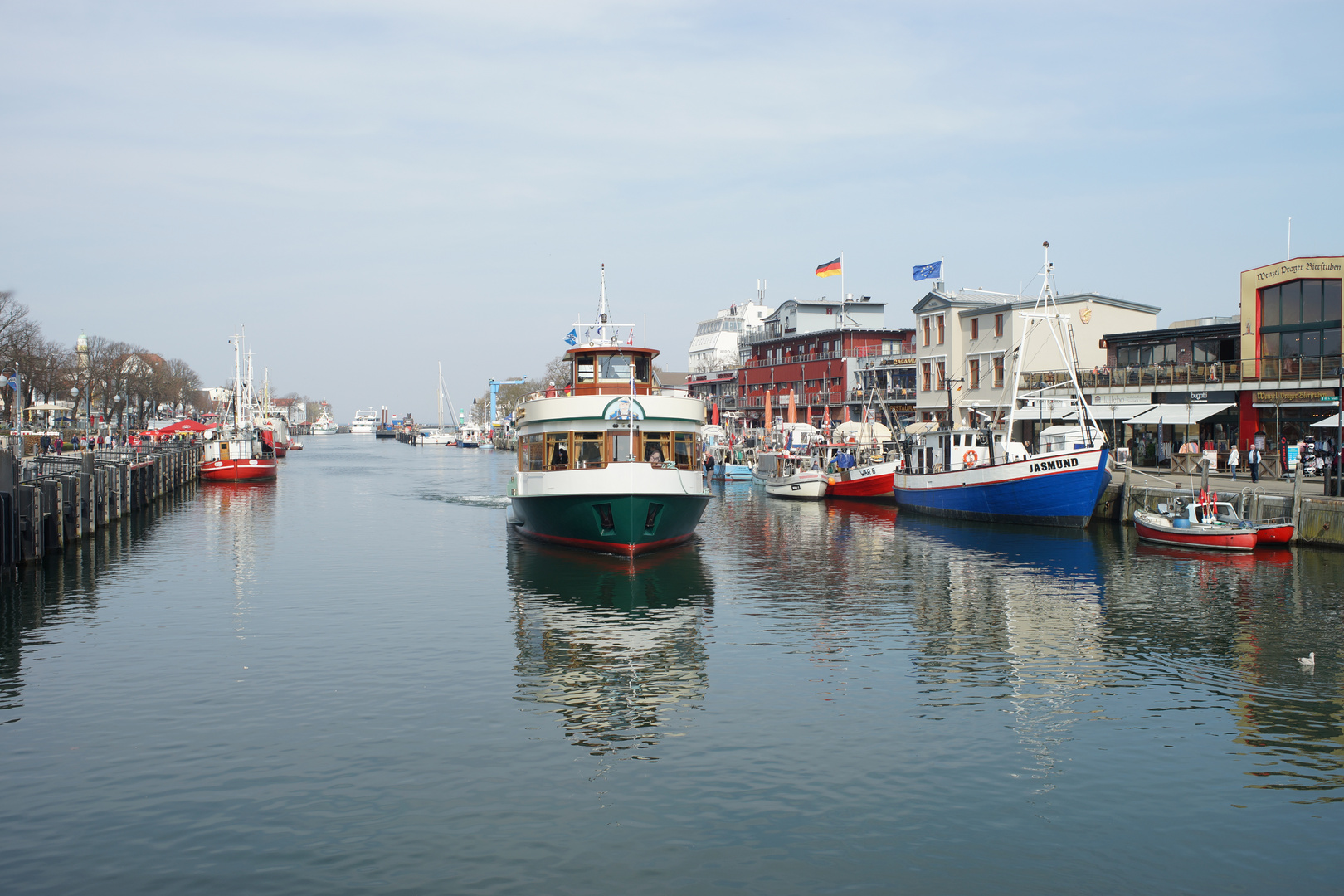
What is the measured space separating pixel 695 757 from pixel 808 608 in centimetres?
1353

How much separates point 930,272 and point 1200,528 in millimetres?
48665

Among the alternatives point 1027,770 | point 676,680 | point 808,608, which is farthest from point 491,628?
point 1027,770

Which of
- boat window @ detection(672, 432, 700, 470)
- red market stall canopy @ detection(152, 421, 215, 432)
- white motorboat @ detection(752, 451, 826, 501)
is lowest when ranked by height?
white motorboat @ detection(752, 451, 826, 501)

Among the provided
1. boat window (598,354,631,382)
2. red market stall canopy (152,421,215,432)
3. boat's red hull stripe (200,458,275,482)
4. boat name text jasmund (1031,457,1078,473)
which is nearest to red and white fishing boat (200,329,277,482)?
boat's red hull stripe (200,458,275,482)

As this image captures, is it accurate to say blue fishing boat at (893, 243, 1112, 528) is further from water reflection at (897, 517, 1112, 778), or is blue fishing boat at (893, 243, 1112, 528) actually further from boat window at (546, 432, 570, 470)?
boat window at (546, 432, 570, 470)

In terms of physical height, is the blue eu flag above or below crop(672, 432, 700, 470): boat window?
above

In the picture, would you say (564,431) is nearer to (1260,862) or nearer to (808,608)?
(808,608)

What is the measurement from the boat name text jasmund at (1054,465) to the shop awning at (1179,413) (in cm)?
1515

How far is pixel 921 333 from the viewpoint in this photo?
8656cm

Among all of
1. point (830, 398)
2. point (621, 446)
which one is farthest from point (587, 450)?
point (830, 398)

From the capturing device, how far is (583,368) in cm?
4062

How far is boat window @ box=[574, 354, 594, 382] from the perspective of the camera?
40406 millimetres

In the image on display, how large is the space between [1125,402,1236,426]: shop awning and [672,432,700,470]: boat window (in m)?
33.3

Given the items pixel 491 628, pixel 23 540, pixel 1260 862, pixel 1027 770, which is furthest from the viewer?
pixel 23 540
